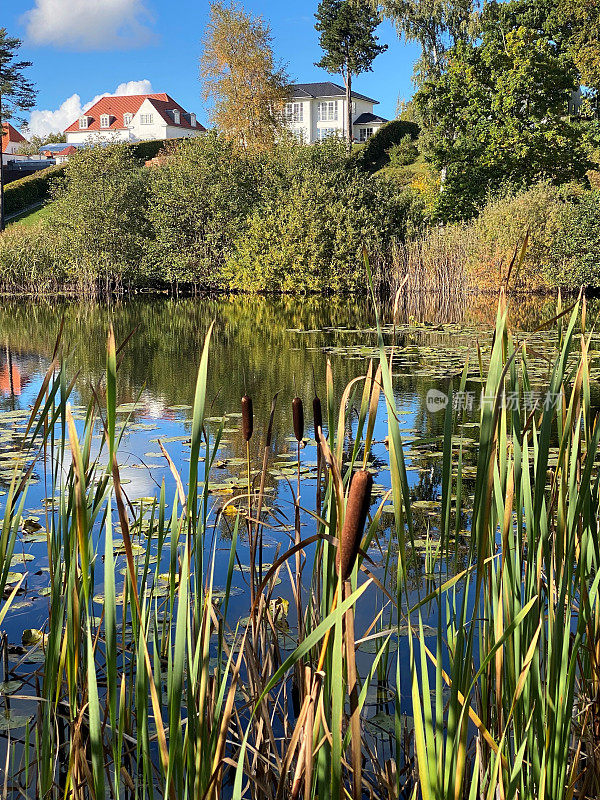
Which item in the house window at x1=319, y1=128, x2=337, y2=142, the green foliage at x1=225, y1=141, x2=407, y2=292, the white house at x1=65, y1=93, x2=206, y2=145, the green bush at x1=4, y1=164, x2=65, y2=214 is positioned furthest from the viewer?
the white house at x1=65, y1=93, x2=206, y2=145

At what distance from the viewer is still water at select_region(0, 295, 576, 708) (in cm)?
354

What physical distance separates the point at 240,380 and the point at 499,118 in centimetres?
1715

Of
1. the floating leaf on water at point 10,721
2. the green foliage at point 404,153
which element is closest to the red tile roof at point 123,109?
the green foliage at point 404,153

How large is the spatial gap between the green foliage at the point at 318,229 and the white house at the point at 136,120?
122ft

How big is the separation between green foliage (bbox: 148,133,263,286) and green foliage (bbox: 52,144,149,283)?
1.76 ft

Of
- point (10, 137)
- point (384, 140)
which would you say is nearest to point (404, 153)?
point (384, 140)

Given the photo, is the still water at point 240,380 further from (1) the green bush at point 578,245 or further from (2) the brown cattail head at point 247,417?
(1) the green bush at point 578,245

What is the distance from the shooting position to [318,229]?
63.0 ft

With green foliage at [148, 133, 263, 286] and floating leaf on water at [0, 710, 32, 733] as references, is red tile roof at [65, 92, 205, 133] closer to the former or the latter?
green foliage at [148, 133, 263, 286]

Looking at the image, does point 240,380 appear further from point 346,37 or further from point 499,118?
point 346,37

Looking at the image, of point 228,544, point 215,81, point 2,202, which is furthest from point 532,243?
point 2,202

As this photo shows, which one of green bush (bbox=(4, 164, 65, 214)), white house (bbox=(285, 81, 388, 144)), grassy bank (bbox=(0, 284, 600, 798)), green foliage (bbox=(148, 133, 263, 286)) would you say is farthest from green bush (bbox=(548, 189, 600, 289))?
white house (bbox=(285, 81, 388, 144))

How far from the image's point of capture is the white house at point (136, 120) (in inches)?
2200

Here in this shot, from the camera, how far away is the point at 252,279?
66.8ft
